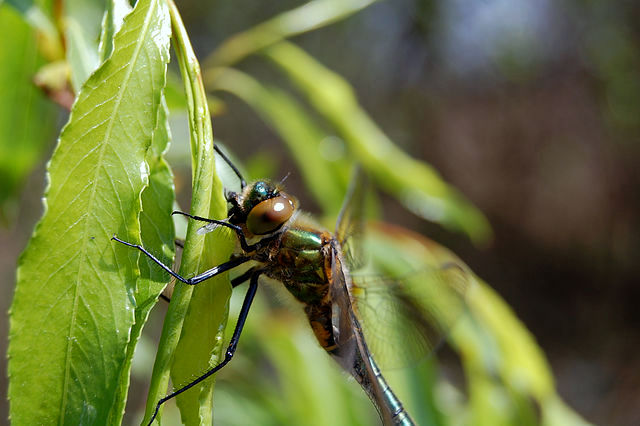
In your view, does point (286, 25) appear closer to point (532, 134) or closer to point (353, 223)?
point (353, 223)

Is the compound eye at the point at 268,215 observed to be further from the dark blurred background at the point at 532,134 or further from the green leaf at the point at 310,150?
the dark blurred background at the point at 532,134

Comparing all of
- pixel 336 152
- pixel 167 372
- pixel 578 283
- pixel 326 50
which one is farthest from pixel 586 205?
pixel 167 372

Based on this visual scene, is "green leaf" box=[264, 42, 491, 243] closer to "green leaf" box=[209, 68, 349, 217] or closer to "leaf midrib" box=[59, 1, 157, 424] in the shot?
"green leaf" box=[209, 68, 349, 217]

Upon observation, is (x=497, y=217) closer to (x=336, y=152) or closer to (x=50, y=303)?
(x=336, y=152)

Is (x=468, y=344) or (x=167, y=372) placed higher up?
(x=468, y=344)

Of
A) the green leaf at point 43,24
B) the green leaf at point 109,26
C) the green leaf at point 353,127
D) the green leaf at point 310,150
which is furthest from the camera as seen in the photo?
the green leaf at point 310,150

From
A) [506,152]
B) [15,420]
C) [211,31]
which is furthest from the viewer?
[506,152]

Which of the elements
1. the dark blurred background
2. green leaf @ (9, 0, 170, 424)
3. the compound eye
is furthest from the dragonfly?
the dark blurred background

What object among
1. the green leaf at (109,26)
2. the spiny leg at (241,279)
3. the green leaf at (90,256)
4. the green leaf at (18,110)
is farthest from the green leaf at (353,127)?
the green leaf at (90,256)
